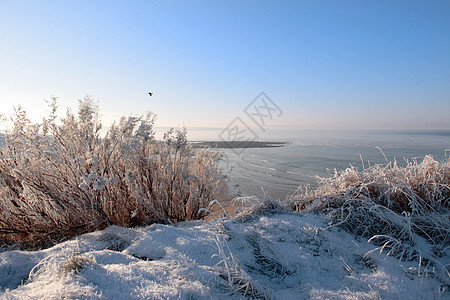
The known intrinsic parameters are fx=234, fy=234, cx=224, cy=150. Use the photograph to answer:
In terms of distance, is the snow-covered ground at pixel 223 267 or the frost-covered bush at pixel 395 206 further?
the frost-covered bush at pixel 395 206

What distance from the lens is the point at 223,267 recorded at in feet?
4.82

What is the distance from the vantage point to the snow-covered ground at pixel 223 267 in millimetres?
1206

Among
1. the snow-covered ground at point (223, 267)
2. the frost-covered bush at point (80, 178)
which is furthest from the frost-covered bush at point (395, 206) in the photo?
the frost-covered bush at point (80, 178)

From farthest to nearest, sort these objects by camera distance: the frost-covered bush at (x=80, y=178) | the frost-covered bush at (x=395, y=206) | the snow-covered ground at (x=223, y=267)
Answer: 1. the frost-covered bush at (x=80, y=178)
2. the frost-covered bush at (x=395, y=206)
3. the snow-covered ground at (x=223, y=267)

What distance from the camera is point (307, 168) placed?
932 cm

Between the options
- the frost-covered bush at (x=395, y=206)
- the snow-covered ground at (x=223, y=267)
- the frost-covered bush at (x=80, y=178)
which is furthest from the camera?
the frost-covered bush at (x=80, y=178)

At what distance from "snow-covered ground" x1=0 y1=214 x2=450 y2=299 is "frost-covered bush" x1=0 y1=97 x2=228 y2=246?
0.69 meters

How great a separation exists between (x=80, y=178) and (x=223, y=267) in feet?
6.98

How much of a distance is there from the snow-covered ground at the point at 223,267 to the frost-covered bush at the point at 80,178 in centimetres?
69

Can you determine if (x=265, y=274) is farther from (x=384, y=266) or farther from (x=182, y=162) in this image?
(x=182, y=162)

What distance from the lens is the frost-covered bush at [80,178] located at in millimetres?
2646

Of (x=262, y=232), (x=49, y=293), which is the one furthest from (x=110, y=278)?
(x=262, y=232)

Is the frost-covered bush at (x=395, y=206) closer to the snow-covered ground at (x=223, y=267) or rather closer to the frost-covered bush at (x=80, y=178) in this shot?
the snow-covered ground at (x=223, y=267)

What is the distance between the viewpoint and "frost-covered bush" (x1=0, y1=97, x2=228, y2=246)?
2646 mm
